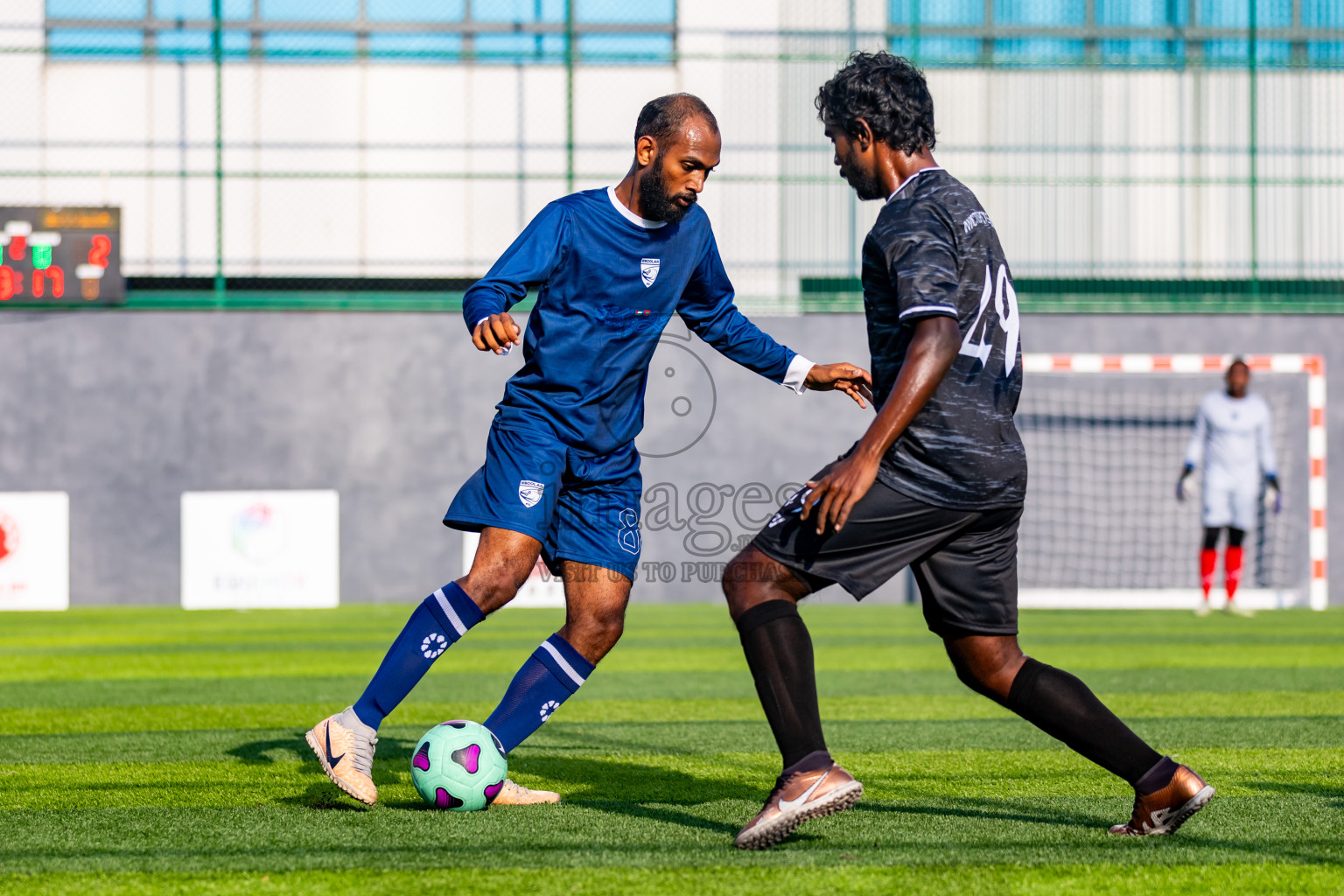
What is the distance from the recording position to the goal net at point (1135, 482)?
1429 centimetres

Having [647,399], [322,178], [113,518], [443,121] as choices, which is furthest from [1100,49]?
[113,518]

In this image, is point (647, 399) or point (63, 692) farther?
point (647, 399)

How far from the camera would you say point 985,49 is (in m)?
16.1

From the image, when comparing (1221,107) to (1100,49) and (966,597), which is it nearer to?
(1100,49)

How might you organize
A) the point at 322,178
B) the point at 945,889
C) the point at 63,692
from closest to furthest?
the point at 945,889
the point at 63,692
the point at 322,178

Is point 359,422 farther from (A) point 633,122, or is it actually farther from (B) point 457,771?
(B) point 457,771

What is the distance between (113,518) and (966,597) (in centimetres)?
1314

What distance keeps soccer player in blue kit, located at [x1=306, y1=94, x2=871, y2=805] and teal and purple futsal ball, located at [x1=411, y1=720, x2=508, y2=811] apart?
12cm

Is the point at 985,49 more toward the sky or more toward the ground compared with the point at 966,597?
more toward the sky

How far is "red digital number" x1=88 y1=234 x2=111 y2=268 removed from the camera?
46.8 feet

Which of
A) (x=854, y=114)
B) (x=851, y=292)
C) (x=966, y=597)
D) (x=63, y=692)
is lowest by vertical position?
(x=63, y=692)

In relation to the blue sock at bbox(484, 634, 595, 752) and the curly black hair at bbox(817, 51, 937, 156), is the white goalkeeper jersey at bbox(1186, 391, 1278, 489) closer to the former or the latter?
the blue sock at bbox(484, 634, 595, 752)

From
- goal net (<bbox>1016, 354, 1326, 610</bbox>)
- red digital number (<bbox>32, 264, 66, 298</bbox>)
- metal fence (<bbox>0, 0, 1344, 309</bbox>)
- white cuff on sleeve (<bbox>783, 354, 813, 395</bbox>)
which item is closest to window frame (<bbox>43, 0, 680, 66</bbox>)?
metal fence (<bbox>0, 0, 1344, 309</bbox>)

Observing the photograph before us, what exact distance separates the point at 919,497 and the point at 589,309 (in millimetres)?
1267
